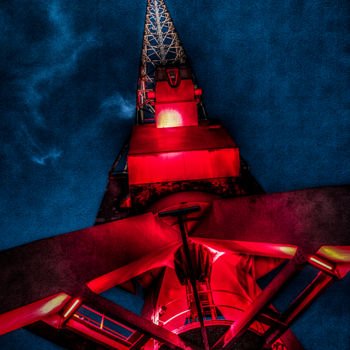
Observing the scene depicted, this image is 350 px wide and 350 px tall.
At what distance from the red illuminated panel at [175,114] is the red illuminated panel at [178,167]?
3652 millimetres

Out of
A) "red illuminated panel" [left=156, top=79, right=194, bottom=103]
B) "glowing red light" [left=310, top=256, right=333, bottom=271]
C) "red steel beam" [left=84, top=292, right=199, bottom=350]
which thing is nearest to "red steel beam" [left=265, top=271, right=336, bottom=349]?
"glowing red light" [left=310, top=256, right=333, bottom=271]

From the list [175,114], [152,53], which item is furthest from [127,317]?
[152,53]

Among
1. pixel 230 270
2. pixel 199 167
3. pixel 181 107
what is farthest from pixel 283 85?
pixel 230 270

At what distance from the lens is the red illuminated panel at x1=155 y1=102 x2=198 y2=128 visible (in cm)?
1236

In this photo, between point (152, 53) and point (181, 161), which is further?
point (152, 53)

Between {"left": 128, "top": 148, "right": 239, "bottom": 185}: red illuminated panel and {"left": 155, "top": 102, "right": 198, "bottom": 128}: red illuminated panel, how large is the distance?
3.65 meters

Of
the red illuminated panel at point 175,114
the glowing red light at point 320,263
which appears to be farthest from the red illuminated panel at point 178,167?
the glowing red light at point 320,263

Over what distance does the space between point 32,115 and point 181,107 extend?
1690 inches

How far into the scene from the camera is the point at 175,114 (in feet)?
41.0

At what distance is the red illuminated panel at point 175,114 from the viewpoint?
487 inches

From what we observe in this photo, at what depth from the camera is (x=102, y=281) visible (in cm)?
409

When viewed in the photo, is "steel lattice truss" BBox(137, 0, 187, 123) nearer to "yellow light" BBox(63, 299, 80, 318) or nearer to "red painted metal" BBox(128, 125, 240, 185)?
"red painted metal" BBox(128, 125, 240, 185)

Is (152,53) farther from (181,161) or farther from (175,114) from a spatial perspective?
(181,161)

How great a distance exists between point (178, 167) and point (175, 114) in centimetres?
461
